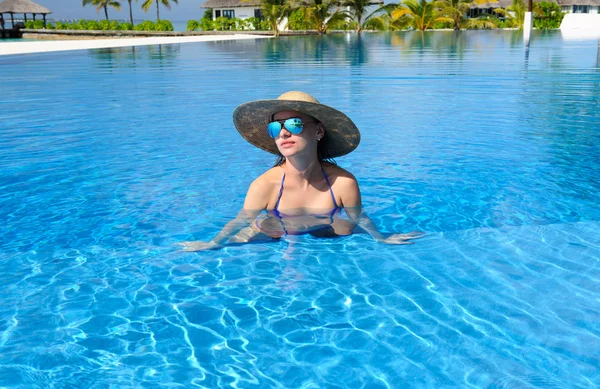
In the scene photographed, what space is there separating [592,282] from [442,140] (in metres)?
4.24

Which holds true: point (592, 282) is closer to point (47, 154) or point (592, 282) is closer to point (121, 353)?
point (121, 353)

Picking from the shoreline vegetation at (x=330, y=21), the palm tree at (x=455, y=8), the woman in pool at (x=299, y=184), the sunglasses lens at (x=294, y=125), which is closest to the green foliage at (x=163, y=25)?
the shoreline vegetation at (x=330, y=21)

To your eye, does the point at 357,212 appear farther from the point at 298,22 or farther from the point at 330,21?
the point at 298,22

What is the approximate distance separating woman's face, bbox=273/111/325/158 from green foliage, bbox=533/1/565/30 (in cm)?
5043

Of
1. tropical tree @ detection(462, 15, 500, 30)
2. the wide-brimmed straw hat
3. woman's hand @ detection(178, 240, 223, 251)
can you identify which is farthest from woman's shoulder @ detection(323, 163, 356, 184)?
tropical tree @ detection(462, 15, 500, 30)

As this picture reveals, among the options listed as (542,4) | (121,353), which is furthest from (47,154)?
(542,4)

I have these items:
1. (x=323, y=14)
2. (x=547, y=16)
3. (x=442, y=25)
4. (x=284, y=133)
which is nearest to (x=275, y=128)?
(x=284, y=133)

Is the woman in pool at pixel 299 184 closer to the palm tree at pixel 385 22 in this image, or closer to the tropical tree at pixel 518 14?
the palm tree at pixel 385 22

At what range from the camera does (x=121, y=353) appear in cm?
288

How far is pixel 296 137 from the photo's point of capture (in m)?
3.61

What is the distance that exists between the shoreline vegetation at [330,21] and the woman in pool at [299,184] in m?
38.5

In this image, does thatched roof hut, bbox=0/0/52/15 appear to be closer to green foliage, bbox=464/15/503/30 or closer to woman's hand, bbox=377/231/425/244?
green foliage, bbox=464/15/503/30

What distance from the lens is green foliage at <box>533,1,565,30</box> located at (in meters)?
48.3

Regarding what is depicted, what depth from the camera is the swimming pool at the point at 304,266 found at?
2.79 m
